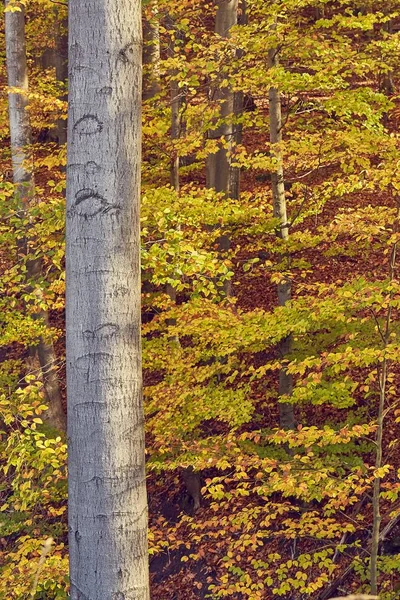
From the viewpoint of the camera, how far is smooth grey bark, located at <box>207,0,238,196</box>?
10.1 m

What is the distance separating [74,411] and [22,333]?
6993 millimetres

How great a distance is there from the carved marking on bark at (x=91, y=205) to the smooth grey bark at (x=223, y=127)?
7045 mm

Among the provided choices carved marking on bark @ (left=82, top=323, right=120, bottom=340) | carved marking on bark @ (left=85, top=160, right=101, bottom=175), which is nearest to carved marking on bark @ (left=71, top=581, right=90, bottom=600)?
carved marking on bark @ (left=82, top=323, right=120, bottom=340)

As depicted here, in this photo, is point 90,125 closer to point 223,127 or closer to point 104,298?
point 104,298

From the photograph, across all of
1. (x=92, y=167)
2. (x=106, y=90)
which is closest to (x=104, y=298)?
(x=92, y=167)

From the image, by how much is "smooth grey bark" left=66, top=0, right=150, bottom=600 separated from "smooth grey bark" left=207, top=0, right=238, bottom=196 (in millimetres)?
6930

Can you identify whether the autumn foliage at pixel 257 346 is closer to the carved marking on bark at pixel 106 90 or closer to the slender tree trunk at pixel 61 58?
the carved marking on bark at pixel 106 90

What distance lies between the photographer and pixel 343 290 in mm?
6121

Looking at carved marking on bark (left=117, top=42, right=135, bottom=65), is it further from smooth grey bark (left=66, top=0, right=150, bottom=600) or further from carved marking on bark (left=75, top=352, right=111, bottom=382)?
carved marking on bark (left=75, top=352, right=111, bottom=382)

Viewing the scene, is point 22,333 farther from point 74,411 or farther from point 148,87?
point 74,411

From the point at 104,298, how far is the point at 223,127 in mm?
7733

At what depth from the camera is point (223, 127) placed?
33.8 feet

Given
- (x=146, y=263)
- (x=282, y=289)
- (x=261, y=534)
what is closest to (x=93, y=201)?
(x=146, y=263)

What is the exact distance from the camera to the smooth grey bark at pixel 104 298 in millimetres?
2982
